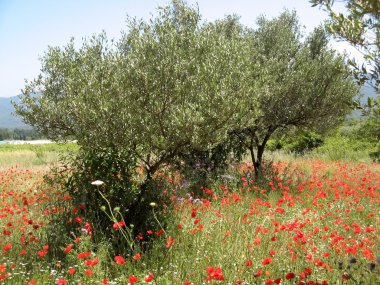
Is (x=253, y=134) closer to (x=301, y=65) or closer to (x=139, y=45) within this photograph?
(x=301, y=65)

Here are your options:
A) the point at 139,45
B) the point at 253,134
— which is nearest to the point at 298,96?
the point at 253,134

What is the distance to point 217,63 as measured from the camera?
8.33 meters

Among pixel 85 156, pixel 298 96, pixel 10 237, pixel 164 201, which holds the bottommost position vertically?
pixel 10 237

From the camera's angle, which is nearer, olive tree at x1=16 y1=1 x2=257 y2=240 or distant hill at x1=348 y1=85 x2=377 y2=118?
distant hill at x1=348 y1=85 x2=377 y2=118

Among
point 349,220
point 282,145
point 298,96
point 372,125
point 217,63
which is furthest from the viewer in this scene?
point 282,145

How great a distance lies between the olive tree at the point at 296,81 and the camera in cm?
1412

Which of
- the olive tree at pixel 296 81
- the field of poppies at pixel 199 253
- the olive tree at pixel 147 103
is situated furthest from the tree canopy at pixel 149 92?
the olive tree at pixel 296 81

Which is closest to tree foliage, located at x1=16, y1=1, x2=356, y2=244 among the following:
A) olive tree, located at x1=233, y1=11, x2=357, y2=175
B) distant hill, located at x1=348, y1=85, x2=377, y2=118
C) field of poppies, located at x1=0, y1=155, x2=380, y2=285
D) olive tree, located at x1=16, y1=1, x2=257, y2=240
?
olive tree, located at x1=16, y1=1, x2=257, y2=240

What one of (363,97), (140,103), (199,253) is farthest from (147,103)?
(363,97)

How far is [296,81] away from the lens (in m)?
14.1

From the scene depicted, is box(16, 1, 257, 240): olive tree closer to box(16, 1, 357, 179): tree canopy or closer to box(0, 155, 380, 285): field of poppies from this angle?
box(16, 1, 357, 179): tree canopy

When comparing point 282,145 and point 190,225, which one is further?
point 282,145

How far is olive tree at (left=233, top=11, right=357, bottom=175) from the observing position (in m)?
14.1

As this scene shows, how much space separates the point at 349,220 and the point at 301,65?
709 cm
